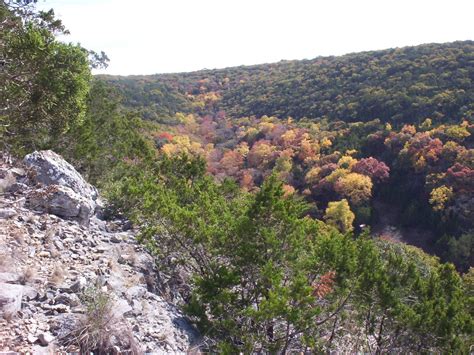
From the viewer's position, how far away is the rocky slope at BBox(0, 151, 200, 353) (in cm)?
526

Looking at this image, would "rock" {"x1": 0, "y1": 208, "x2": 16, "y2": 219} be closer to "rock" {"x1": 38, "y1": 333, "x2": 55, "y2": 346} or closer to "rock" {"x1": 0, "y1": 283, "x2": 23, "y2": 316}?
"rock" {"x1": 0, "y1": 283, "x2": 23, "y2": 316}

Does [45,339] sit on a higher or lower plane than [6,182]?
lower

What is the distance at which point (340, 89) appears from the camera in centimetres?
6762

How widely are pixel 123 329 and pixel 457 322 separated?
22.4 ft

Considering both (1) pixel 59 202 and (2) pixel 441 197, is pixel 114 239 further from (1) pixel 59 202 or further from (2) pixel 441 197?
(2) pixel 441 197

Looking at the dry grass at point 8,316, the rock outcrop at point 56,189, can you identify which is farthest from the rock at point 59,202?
the dry grass at point 8,316

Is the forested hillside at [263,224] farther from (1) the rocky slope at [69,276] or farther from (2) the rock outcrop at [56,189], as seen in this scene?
(2) the rock outcrop at [56,189]

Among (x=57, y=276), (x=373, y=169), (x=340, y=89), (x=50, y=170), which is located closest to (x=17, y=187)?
(x=50, y=170)

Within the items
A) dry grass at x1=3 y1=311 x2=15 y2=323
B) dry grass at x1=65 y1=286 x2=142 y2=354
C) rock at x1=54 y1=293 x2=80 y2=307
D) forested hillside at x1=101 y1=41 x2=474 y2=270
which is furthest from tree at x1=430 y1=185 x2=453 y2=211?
dry grass at x1=3 y1=311 x2=15 y2=323

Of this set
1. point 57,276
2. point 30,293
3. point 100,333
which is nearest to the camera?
point 100,333

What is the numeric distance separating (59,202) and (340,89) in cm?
6410

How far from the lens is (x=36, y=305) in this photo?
5.66 meters

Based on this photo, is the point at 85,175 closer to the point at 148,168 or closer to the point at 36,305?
the point at 148,168

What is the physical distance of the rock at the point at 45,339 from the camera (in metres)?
5.04
